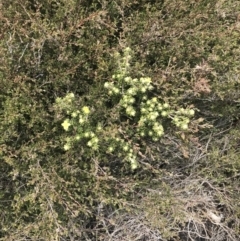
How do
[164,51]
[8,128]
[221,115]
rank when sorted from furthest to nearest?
[221,115] < [164,51] < [8,128]

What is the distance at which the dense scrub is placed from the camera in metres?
2.06

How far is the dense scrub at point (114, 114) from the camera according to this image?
6.76 feet

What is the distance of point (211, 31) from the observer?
228cm

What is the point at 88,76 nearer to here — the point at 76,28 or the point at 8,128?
the point at 76,28

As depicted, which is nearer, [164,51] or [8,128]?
[8,128]

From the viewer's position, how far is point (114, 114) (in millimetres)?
2105

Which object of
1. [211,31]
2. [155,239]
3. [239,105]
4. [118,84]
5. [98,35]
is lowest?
[155,239]

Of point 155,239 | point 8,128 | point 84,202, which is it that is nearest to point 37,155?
point 8,128

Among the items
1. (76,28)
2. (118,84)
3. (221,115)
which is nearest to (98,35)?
(76,28)

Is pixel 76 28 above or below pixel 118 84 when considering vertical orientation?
above

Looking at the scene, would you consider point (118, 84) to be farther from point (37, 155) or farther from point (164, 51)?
point (37, 155)

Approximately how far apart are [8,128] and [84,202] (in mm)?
596

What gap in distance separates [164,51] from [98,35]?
360mm

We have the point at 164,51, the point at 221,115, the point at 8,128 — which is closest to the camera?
the point at 8,128
